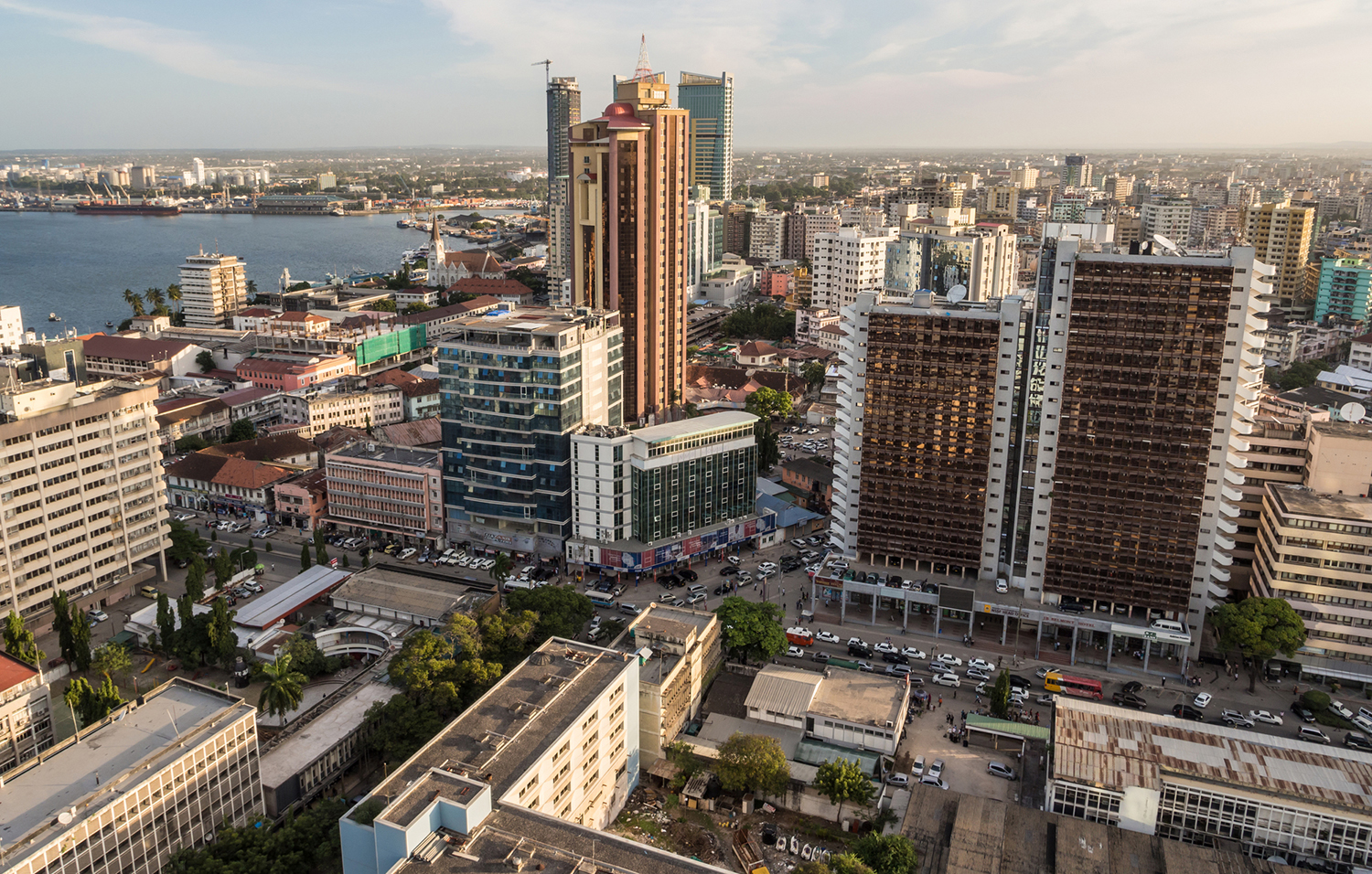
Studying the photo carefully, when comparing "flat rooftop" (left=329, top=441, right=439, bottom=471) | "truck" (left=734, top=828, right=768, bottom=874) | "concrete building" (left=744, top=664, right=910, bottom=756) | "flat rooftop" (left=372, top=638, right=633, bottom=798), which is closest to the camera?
"flat rooftop" (left=372, top=638, right=633, bottom=798)

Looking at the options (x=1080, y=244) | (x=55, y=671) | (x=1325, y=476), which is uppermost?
(x=1080, y=244)

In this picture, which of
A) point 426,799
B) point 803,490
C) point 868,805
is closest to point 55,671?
point 426,799

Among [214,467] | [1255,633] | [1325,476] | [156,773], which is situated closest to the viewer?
[156,773]

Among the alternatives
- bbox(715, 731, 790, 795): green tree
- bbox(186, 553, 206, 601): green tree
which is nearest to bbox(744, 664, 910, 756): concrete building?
bbox(715, 731, 790, 795): green tree

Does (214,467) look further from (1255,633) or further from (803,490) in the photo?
(1255,633)

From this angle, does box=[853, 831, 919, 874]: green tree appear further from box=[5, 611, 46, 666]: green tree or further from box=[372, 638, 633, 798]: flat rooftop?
box=[5, 611, 46, 666]: green tree

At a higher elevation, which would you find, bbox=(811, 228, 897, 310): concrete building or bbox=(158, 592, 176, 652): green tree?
bbox=(811, 228, 897, 310): concrete building
